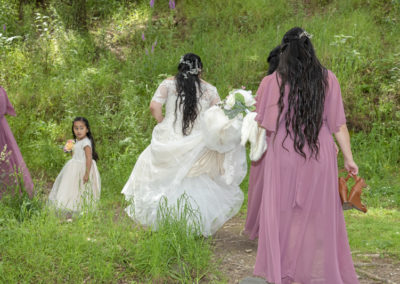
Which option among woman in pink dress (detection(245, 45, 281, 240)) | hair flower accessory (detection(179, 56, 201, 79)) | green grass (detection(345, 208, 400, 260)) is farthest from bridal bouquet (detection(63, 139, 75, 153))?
green grass (detection(345, 208, 400, 260))

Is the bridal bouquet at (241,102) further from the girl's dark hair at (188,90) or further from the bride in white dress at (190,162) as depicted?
the girl's dark hair at (188,90)

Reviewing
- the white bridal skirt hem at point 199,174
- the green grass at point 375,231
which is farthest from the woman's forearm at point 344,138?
the green grass at point 375,231

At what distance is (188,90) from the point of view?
5445 mm

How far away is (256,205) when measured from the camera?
5.21 metres

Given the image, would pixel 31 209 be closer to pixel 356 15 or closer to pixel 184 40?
pixel 184 40

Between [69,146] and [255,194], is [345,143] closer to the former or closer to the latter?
[255,194]

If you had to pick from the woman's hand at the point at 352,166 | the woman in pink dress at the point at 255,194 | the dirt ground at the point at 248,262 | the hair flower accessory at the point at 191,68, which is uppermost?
the hair flower accessory at the point at 191,68

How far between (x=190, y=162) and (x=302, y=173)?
156 cm

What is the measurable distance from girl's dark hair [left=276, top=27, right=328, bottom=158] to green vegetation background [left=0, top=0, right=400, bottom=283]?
1.39 meters

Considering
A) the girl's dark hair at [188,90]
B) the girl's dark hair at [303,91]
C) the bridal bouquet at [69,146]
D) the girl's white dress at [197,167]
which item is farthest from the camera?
the bridal bouquet at [69,146]

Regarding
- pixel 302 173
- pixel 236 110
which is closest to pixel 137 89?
pixel 236 110

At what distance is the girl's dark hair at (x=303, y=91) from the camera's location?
3865mm

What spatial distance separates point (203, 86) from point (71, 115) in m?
5.07

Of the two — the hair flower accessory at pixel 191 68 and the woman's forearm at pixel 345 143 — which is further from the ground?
the hair flower accessory at pixel 191 68
